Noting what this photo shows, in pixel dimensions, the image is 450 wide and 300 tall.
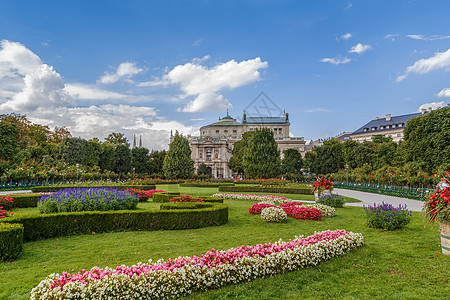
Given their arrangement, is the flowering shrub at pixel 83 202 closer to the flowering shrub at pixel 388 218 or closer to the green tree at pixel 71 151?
the flowering shrub at pixel 388 218

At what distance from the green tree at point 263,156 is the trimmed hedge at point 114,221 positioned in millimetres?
20401

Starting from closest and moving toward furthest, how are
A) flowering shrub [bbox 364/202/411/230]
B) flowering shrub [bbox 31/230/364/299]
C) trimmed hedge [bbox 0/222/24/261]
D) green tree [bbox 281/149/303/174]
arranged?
flowering shrub [bbox 31/230/364/299], trimmed hedge [bbox 0/222/24/261], flowering shrub [bbox 364/202/411/230], green tree [bbox 281/149/303/174]

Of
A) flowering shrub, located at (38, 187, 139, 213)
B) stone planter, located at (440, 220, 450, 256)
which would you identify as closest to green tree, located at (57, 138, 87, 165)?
flowering shrub, located at (38, 187, 139, 213)

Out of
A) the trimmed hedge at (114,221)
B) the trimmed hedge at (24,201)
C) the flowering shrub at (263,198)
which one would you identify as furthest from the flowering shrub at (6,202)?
the flowering shrub at (263,198)

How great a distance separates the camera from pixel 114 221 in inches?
344

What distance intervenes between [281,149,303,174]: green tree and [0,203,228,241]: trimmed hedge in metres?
41.7

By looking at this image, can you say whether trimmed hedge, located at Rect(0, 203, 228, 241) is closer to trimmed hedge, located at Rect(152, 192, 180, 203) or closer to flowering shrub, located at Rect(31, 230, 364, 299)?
flowering shrub, located at Rect(31, 230, 364, 299)

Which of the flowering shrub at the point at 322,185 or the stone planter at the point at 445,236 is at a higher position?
the flowering shrub at the point at 322,185

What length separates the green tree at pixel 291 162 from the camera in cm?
5066

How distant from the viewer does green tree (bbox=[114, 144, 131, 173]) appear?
4834 centimetres

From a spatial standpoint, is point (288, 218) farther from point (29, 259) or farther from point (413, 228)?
point (29, 259)

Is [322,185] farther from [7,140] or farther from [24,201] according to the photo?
[7,140]

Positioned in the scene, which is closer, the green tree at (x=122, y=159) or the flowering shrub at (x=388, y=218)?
the flowering shrub at (x=388, y=218)

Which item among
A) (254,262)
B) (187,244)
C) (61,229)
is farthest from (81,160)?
(254,262)
